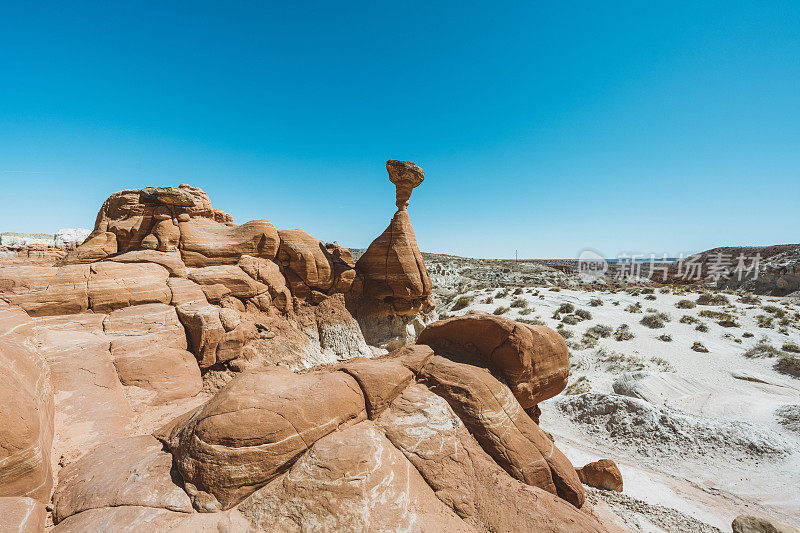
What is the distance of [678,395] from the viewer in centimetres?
1450

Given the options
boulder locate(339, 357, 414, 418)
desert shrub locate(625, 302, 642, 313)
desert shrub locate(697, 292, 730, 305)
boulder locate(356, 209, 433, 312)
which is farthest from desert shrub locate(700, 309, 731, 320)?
boulder locate(339, 357, 414, 418)

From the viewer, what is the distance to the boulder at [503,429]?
563 cm

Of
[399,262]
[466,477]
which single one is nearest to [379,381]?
[466,477]

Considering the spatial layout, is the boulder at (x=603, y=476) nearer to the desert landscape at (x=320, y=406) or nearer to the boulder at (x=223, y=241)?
the desert landscape at (x=320, y=406)

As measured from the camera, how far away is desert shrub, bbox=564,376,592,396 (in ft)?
50.8

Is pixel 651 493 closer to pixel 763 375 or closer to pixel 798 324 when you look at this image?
pixel 763 375

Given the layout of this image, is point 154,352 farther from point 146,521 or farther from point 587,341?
point 587,341

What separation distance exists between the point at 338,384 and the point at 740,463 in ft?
45.7

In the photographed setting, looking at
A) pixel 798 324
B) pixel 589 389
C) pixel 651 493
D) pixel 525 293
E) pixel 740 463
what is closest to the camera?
pixel 651 493

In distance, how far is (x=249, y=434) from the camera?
4.20 m

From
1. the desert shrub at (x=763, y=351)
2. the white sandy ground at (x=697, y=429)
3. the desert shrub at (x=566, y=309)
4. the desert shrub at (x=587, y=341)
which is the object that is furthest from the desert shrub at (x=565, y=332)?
the desert shrub at (x=763, y=351)

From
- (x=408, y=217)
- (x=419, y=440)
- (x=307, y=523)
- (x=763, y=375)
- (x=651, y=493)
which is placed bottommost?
(x=651, y=493)

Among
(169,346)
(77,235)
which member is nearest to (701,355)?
(169,346)

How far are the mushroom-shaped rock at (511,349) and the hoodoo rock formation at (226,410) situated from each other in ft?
0.16
